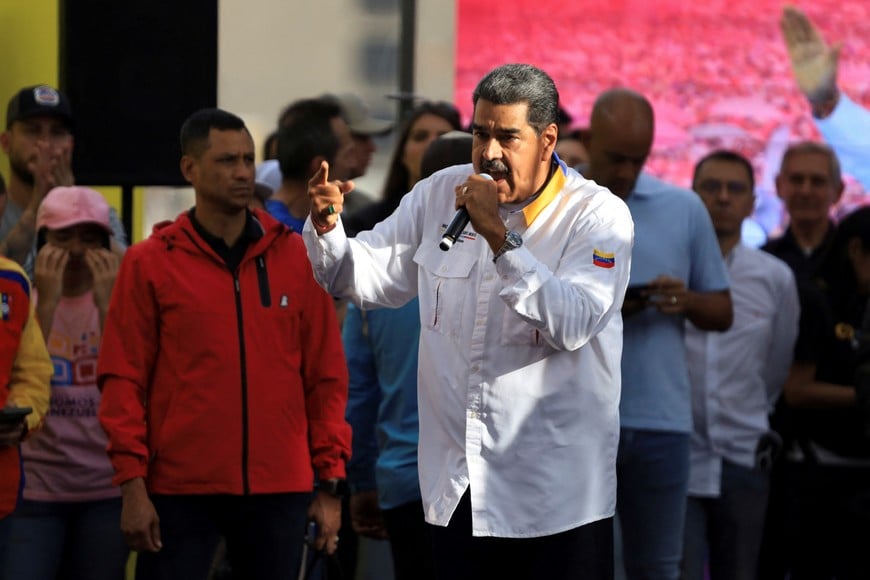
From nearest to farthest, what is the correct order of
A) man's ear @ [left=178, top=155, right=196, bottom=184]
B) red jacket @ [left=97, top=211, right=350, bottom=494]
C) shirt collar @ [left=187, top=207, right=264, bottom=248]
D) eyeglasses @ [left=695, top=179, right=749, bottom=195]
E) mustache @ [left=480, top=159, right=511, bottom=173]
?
mustache @ [left=480, top=159, right=511, bottom=173] < red jacket @ [left=97, top=211, right=350, bottom=494] < shirt collar @ [left=187, top=207, right=264, bottom=248] < man's ear @ [left=178, top=155, right=196, bottom=184] < eyeglasses @ [left=695, top=179, right=749, bottom=195]

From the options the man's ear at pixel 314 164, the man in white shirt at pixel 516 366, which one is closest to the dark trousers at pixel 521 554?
the man in white shirt at pixel 516 366

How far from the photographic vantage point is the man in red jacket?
4902mm

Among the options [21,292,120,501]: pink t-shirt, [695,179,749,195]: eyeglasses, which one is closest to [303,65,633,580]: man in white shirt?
[21,292,120,501]: pink t-shirt

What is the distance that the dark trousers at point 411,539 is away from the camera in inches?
214

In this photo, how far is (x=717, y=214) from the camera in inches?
269

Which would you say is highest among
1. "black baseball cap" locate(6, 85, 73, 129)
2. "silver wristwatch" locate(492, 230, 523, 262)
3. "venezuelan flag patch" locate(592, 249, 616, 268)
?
"black baseball cap" locate(6, 85, 73, 129)

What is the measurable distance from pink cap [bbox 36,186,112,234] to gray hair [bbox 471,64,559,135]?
7.14ft

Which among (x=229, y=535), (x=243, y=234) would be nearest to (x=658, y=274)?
(x=243, y=234)

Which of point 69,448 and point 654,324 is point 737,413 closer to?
point 654,324

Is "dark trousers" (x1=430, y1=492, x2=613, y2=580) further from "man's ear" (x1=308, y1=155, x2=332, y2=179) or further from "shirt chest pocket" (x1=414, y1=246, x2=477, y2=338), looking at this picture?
"man's ear" (x1=308, y1=155, x2=332, y2=179)

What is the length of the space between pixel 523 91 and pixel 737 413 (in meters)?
2.83

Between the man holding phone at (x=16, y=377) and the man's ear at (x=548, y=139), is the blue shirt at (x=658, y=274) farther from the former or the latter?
the man holding phone at (x=16, y=377)

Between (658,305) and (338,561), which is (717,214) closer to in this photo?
(658,305)

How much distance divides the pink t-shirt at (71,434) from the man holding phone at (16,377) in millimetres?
395
